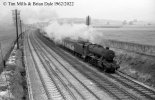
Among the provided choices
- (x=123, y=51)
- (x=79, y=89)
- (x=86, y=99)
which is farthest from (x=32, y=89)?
(x=123, y=51)

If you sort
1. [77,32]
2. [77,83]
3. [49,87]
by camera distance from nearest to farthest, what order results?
[49,87], [77,83], [77,32]

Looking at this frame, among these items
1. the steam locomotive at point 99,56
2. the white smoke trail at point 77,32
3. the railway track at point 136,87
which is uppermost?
the white smoke trail at point 77,32

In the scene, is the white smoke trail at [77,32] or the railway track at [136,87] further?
the white smoke trail at [77,32]

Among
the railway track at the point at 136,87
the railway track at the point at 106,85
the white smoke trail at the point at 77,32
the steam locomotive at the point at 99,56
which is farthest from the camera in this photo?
the white smoke trail at the point at 77,32

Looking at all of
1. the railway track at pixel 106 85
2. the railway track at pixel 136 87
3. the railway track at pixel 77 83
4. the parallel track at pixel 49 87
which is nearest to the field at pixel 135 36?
the railway track at pixel 106 85

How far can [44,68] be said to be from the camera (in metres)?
27.5

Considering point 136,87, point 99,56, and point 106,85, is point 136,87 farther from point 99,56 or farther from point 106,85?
point 99,56

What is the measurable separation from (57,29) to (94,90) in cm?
3296

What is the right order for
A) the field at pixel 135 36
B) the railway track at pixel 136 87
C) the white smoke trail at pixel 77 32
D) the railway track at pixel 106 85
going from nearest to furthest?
1. the railway track at pixel 106 85
2. the railway track at pixel 136 87
3. the white smoke trail at pixel 77 32
4. the field at pixel 135 36

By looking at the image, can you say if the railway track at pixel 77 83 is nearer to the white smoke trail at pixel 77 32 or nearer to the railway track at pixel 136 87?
the railway track at pixel 136 87

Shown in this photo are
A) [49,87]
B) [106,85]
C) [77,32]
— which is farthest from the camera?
[77,32]

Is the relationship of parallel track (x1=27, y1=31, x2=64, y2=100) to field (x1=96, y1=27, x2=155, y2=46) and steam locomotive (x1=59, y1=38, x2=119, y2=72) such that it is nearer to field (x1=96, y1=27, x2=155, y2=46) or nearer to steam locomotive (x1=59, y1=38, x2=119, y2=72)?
steam locomotive (x1=59, y1=38, x2=119, y2=72)

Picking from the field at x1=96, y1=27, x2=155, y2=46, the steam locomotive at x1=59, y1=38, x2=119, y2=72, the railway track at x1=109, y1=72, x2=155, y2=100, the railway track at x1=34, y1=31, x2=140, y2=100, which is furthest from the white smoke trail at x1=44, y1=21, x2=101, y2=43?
the field at x1=96, y1=27, x2=155, y2=46

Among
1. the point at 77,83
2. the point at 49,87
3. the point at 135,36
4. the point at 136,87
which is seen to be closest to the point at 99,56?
the point at 77,83
